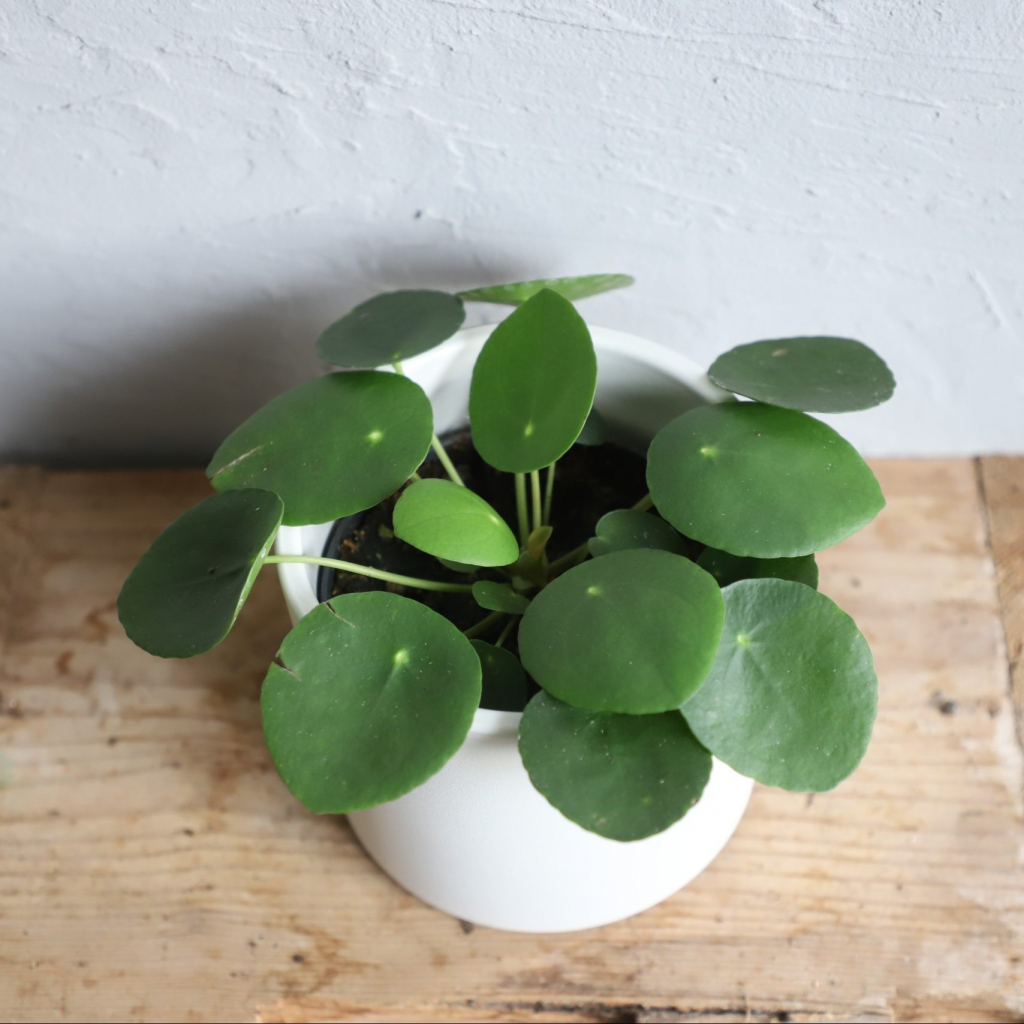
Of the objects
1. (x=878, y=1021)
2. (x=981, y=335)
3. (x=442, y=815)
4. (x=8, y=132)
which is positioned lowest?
(x=878, y=1021)

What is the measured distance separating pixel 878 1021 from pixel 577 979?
20cm

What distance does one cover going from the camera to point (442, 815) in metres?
0.54

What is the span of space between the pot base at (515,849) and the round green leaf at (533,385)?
14 centimetres

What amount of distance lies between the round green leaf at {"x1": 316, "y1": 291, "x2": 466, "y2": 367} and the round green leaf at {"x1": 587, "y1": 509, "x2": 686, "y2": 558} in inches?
5.5

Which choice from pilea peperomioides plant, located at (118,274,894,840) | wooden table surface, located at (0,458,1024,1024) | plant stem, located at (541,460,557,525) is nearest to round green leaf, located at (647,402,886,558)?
pilea peperomioides plant, located at (118,274,894,840)

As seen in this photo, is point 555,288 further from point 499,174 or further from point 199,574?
point 199,574

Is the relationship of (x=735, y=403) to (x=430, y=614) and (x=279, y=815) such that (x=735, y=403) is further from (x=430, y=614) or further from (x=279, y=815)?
(x=279, y=815)

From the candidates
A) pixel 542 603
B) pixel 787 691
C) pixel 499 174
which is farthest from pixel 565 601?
pixel 499 174

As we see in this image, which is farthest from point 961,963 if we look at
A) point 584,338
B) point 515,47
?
point 515,47

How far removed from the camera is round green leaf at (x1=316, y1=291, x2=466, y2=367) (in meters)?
0.54

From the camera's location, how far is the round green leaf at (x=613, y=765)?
17.4 inches

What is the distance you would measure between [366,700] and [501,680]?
84mm

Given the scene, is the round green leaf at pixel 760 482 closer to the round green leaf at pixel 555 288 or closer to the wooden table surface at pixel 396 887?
the round green leaf at pixel 555 288

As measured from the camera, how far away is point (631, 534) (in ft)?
1.71
